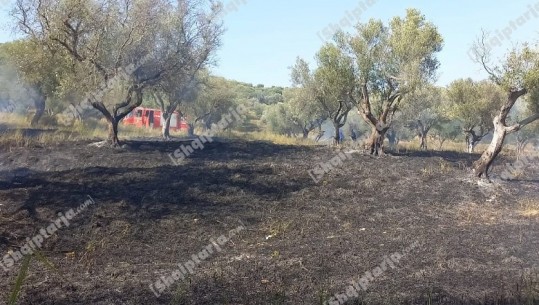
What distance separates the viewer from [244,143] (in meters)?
24.3

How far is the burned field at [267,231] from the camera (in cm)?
691

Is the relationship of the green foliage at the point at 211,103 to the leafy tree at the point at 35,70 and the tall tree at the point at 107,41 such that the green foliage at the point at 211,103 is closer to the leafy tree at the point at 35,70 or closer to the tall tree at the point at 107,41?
the leafy tree at the point at 35,70

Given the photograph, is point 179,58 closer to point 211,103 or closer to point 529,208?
point 529,208

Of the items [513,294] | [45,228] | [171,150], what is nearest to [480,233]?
[513,294]

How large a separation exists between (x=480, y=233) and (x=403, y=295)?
14.9 ft

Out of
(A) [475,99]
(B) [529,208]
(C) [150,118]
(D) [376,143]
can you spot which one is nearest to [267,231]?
(B) [529,208]

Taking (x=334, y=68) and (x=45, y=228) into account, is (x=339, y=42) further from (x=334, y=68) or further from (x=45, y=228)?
(x=45, y=228)

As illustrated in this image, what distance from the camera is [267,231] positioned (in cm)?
1079

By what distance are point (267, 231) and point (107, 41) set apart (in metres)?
13.3

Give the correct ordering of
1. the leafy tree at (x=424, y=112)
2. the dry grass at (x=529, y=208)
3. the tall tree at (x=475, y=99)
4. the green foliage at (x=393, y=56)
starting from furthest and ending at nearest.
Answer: the leafy tree at (x=424, y=112) < the tall tree at (x=475, y=99) < the green foliage at (x=393, y=56) < the dry grass at (x=529, y=208)

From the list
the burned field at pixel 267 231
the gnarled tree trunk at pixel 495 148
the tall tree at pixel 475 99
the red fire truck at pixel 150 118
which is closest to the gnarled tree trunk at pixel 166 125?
the burned field at pixel 267 231

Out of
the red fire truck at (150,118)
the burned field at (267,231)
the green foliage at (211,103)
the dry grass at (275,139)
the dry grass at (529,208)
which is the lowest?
the burned field at (267,231)

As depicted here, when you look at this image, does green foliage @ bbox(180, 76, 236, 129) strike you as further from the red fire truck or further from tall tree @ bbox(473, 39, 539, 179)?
tall tree @ bbox(473, 39, 539, 179)

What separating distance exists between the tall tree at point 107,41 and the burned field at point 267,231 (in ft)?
10.5
